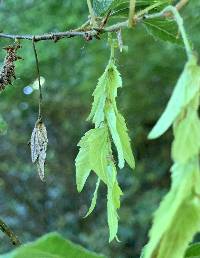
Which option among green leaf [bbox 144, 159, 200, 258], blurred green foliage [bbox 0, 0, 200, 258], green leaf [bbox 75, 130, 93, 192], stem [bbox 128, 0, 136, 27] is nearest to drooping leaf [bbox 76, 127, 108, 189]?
green leaf [bbox 75, 130, 93, 192]

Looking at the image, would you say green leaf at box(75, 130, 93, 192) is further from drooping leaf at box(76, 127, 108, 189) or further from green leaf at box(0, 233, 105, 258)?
green leaf at box(0, 233, 105, 258)

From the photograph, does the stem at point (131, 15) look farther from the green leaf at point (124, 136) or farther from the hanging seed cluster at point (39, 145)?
the hanging seed cluster at point (39, 145)

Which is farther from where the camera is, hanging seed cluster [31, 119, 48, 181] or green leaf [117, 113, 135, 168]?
hanging seed cluster [31, 119, 48, 181]

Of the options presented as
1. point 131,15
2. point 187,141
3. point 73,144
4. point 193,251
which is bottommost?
point 73,144

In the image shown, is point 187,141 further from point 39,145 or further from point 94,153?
point 39,145

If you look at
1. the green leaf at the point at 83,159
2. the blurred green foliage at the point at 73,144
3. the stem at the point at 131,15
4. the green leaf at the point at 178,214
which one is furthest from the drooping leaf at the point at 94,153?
the blurred green foliage at the point at 73,144

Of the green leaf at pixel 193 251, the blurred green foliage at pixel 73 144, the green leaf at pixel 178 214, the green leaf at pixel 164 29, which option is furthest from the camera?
the blurred green foliage at pixel 73 144

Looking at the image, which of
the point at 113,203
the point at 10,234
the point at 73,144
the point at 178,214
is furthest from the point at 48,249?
the point at 73,144
